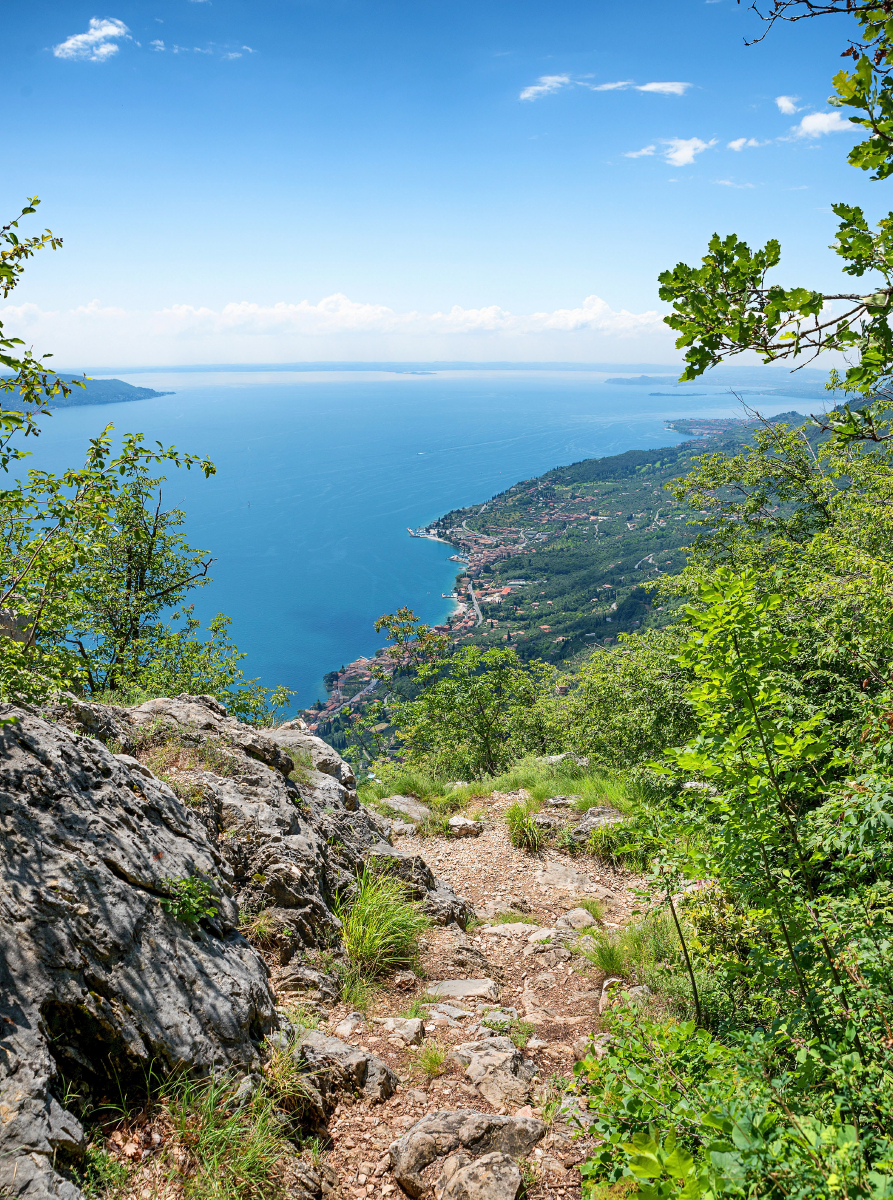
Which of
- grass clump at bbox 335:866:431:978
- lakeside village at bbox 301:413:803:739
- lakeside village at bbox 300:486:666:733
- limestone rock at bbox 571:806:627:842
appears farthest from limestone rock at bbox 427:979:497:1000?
lakeside village at bbox 301:413:803:739

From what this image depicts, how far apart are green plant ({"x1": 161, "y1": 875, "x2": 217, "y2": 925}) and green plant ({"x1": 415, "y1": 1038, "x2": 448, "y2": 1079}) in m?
1.79

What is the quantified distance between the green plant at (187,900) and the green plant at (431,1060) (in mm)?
1791

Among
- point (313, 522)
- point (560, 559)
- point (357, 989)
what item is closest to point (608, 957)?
point (357, 989)

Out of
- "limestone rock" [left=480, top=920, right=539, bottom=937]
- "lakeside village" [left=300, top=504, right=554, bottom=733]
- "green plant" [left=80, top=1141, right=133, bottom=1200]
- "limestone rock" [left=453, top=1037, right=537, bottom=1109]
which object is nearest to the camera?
"green plant" [left=80, top=1141, right=133, bottom=1200]

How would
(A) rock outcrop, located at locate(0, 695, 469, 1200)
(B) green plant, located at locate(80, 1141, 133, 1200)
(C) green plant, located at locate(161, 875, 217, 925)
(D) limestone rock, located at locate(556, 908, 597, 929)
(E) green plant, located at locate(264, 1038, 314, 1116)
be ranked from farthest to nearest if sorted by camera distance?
(D) limestone rock, located at locate(556, 908, 597, 929) → (C) green plant, located at locate(161, 875, 217, 925) → (E) green plant, located at locate(264, 1038, 314, 1116) → (A) rock outcrop, located at locate(0, 695, 469, 1200) → (B) green plant, located at locate(80, 1141, 133, 1200)

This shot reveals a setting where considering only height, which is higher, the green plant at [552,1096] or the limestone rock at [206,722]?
the limestone rock at [206,722]

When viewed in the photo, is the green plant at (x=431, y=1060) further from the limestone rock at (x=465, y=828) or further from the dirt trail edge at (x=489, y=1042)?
the limestone rock at (x=465, y=828)

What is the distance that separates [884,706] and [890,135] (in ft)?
8.24

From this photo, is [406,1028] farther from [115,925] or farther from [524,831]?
[524,831]

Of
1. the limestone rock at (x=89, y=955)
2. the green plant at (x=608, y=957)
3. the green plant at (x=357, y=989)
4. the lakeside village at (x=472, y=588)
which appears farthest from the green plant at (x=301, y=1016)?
the lakeside village at (x=472, y=588)

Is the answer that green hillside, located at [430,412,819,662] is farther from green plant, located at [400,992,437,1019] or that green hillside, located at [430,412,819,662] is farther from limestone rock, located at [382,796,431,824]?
green plant, located at [400,992,437,1019]

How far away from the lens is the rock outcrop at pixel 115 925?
260 centimetres

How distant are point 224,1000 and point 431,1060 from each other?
5.12ft

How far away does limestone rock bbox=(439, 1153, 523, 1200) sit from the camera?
119 inches
